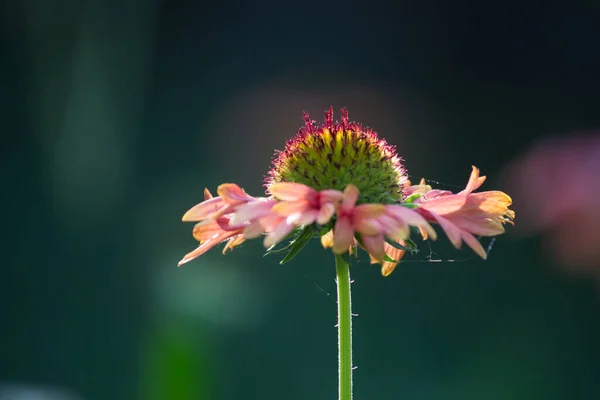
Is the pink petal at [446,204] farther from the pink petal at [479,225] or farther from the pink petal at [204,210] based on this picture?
the pink petal at [204,210]

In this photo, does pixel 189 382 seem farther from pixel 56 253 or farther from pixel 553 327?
pixel 553 327

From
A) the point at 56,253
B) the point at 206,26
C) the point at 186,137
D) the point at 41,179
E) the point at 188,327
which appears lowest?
the point at 188,327

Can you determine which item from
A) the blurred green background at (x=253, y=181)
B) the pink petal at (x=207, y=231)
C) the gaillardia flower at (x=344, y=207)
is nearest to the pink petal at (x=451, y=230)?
the gaillardia flower at (x=344, y=207)

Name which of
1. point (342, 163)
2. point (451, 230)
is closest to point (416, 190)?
point (342, 163)

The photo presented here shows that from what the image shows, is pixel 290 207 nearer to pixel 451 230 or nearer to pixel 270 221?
pixel 270 221

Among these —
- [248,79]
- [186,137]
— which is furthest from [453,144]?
[186,137]

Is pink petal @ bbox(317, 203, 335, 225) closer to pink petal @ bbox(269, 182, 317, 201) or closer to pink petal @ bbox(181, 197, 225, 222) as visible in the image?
pink petal @ bbox(269, 182, 317, 201)
